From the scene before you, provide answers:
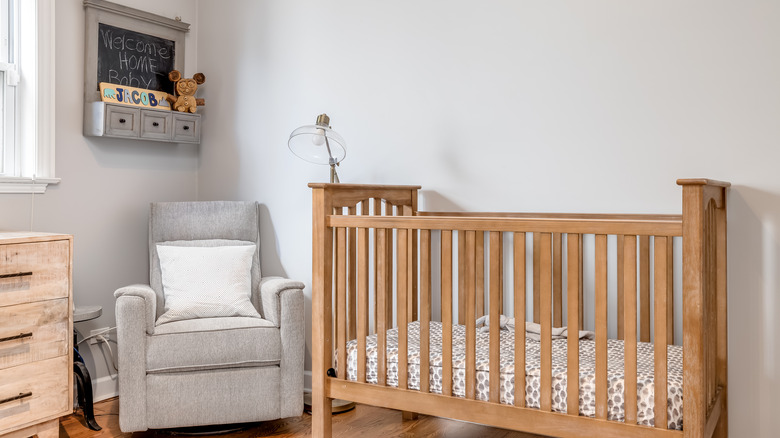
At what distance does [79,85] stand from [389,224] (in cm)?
170

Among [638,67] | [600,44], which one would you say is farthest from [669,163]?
[600,44]

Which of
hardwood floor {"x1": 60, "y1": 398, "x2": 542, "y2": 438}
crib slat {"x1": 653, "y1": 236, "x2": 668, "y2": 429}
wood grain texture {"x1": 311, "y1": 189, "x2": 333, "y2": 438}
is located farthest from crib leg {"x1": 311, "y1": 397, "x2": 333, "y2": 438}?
crib slat {"x1": 653, "y1": 236, "x2": 668, "y2": 429}

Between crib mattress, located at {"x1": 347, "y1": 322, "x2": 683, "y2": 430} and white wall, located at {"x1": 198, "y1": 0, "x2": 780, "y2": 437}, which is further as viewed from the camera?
white wall, located at {"x1": 198, "y1": 0, "x2": 780, "y2": 437}

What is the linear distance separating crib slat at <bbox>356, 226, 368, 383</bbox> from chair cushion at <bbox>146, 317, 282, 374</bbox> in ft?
1.61

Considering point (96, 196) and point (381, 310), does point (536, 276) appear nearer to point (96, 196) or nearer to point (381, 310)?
point (381, 310)

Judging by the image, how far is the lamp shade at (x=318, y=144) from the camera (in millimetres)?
2510

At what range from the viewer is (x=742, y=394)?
2074 millimetres

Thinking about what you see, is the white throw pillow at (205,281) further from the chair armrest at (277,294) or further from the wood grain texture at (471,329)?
the wood grain texture at (471,329)

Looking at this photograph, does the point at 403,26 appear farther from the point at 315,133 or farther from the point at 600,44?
the point at 600,44

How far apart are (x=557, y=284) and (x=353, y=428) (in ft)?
3.22

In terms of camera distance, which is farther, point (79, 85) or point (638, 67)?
point (79, 85)

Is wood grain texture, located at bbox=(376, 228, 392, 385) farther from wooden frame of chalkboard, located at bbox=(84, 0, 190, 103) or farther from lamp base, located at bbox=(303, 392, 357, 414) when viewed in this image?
wooden frame of chalkboard, located at bbox=(84, 0, 190, 103)

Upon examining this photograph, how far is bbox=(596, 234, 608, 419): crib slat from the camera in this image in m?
1.68

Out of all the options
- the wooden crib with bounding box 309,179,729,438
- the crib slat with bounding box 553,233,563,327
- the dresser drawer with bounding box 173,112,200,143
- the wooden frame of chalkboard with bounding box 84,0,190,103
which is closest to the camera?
the wooden crib with bounding box 309,179,729,438
